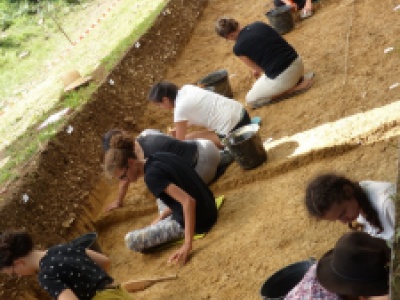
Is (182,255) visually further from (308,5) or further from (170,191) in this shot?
(308,5)

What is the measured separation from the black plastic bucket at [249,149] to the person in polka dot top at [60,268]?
219cm

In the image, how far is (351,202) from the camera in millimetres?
2834

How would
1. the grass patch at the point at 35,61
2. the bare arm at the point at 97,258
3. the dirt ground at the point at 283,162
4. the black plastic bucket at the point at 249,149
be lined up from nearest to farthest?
the bare arm at the point at 97,258
the dirt ground at the point at 283,162
the black plastic bucket at the point at 249,149
the grass patch at the point at 35,61

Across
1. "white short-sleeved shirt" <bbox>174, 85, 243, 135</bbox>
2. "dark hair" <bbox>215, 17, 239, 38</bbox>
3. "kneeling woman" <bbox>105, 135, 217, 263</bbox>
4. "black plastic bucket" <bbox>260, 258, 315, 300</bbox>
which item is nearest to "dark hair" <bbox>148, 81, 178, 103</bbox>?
"white short-sleeved shirt" <bbox>174, 85, 243, 135</bbox>

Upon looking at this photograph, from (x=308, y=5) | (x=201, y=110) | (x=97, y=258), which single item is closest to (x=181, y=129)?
(x=201, y=110)

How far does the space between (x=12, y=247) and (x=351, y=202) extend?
213cm

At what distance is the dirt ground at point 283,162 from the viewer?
413cm

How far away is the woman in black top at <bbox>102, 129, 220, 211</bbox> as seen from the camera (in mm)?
5152

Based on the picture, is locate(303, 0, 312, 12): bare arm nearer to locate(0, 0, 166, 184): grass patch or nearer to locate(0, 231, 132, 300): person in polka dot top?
locate(0, 0, 166, 184): grass patch

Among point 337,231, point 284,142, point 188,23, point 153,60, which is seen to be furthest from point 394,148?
point 188,23

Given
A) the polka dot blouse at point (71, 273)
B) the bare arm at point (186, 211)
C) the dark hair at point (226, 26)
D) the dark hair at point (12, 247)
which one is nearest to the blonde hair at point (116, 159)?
the bare arm at point (186, 211)

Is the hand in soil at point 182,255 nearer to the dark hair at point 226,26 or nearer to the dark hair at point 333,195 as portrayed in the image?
the dark hair at point 333,195

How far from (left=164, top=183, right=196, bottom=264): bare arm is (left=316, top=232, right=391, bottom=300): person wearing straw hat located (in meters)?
1.88

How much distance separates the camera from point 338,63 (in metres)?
6.66
